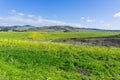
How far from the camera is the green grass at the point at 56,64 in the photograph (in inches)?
832

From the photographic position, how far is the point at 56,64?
81.8ft

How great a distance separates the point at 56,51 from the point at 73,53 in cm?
212

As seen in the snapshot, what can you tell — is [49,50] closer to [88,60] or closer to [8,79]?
[88,60]

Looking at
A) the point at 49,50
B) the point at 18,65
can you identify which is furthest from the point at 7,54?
the point at 49,50

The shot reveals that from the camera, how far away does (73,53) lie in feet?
94.7

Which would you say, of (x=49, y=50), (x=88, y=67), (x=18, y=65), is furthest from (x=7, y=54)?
(x=88, y=67)

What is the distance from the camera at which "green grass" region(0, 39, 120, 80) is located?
21141 millimetres

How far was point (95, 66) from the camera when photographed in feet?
83.3

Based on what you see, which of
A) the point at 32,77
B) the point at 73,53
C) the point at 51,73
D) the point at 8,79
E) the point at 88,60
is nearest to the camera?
the point at 8,79

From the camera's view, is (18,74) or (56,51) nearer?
(18,74)

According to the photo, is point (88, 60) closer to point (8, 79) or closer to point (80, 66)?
point (80, 66)

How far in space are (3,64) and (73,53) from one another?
31.6 ft

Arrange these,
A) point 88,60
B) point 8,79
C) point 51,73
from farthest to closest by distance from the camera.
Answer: point 88,60
point 51,73
point 8,79

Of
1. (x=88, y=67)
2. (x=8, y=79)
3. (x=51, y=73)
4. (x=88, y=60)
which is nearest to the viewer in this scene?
(x=8, y=79)
